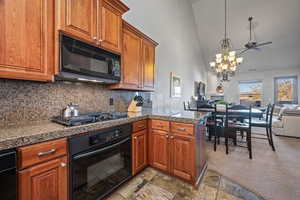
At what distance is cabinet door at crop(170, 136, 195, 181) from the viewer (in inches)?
69.5

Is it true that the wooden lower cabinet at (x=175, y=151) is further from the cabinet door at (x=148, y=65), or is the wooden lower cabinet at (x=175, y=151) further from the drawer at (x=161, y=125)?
the cabinet door at (x=148, y=65)

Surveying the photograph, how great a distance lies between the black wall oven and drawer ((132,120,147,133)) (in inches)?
3.9

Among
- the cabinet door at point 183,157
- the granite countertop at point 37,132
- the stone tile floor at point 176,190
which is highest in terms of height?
the granite countertop at point 37,132

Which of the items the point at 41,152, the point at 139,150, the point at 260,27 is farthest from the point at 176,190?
the point at 260,27

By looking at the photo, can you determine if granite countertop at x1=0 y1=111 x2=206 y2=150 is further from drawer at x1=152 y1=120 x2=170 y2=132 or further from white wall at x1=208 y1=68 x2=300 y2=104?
white wall at x1=208 y1=68 x2=300 y2=104

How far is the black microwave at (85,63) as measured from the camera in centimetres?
133

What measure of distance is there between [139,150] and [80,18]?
177cm

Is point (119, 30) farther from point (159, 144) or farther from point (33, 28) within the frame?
point (159, 144)

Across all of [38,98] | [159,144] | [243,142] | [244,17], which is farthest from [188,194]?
[244,17]

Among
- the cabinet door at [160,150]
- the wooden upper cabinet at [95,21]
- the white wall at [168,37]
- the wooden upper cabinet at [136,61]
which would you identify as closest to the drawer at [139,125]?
the cabinet door at [160,150]

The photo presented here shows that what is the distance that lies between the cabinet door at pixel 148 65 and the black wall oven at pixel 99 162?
1102 mm

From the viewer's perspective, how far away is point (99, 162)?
1.42 meters

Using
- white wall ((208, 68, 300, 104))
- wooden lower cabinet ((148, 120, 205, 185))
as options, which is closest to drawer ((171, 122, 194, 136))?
wooden lower cabinet ((148, 120, 205, 185))

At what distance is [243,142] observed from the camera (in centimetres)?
357
